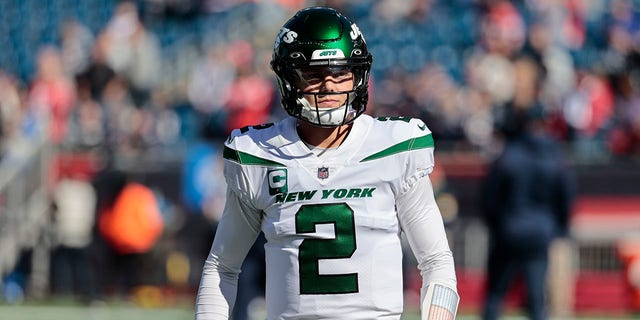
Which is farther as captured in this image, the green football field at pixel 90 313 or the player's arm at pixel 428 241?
the green football field at pixel 90 313

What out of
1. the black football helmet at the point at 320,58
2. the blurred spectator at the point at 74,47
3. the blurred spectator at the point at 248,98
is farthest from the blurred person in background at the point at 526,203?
the blurred spectator at the point at 74,47

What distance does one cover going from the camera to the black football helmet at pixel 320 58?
3.95 meters

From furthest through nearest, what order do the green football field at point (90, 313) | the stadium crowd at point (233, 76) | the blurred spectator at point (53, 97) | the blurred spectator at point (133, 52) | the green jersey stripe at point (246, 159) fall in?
the blurred spectator at point (133, 52) → the blurred spectator at point (53, 97) → the stadium crowd at point (233, 76) → the green football field at point (90, 313) → the green jersey stripe at point (246, 159)

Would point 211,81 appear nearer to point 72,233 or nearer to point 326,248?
point 72,233

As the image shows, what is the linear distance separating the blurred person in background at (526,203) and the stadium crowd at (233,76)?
2.14 meters

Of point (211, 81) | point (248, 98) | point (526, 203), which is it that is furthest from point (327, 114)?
point (211, 81)

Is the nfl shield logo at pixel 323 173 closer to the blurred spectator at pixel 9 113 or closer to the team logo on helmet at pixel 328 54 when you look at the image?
the team logo on helmet at pixel 328 54

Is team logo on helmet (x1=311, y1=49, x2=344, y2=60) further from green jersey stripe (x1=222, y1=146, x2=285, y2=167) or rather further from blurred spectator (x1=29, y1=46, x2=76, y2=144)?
blurred spectator (x1=29, y1=46, x2=76, y2=144)

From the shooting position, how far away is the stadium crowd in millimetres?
13031

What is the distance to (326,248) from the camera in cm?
390

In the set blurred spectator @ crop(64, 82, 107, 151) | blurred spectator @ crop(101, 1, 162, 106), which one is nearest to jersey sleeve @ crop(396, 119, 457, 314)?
blurred spectator @ crop(64, 82, 107, 151)

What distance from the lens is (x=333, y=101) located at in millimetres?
3963

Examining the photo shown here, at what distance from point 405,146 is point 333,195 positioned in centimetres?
26

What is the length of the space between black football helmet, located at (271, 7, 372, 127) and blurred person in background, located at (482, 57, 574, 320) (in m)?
5.32
